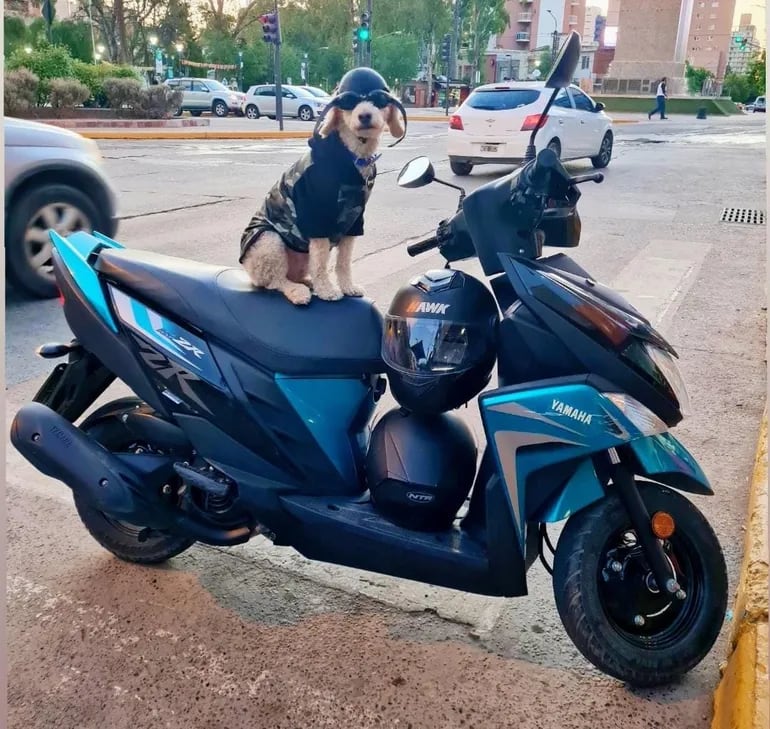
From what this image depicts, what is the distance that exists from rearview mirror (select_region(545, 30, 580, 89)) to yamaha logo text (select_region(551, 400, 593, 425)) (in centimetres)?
79

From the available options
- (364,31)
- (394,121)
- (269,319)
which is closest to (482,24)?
(364,31)

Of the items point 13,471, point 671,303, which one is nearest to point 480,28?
point 671,303

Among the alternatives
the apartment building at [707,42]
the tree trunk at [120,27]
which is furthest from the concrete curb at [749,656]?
the tree trunk at [120,27]

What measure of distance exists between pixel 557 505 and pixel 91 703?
133cm

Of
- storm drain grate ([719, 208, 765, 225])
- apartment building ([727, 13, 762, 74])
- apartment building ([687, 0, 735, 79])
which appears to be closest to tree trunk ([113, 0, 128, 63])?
apartment building ([687, 0, 735, 79])

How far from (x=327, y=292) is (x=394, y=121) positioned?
62 cm

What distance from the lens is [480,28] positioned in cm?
2341

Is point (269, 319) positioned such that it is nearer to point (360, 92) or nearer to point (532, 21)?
point (360, 92)

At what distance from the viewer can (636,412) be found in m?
1.90

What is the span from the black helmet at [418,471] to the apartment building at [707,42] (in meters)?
33.5

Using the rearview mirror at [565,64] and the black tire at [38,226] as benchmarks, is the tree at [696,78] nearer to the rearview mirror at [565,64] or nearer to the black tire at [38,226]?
the black tire at [38,226]

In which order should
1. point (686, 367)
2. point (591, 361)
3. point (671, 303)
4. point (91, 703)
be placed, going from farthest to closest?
point (671, 303) → point (686, 367) → point (91, 703) → point (591, 361)

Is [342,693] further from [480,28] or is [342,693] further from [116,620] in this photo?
[480,28]

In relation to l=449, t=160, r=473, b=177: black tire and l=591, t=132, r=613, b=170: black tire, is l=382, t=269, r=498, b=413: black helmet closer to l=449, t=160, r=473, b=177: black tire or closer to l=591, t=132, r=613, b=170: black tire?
l=449, t=160, r=473, b=177: black tire
